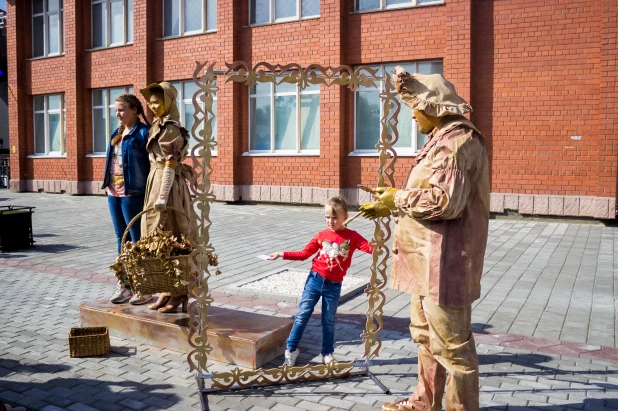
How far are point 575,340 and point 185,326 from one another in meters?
3.52

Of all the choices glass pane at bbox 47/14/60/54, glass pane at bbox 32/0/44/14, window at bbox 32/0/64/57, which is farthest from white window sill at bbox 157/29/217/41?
glass pane at bbox 32/0/44/14

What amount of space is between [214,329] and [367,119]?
12.3m

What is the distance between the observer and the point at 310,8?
17203mm

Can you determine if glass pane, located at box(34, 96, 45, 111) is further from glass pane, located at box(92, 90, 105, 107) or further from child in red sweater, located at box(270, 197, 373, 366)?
child in red sweater, located at box(270, 197, 373, 366)

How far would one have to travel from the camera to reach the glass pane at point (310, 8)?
17062 millimetres

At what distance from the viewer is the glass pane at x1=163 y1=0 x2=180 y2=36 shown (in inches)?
778

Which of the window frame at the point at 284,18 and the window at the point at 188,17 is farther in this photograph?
the window at the point at 188,17

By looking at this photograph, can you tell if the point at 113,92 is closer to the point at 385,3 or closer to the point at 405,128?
the point at 385,3

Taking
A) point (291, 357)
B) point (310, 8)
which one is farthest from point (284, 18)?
point (291, 357)

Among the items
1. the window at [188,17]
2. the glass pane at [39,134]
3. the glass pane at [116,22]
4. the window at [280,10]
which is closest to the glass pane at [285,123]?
the window at [280,10]

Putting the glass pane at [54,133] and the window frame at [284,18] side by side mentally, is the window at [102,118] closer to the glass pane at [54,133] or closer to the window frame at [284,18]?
the glass pane at [54,133]

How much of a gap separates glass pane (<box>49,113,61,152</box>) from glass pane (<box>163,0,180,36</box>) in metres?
6.51

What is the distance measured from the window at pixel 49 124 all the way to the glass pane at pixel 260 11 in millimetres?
9279

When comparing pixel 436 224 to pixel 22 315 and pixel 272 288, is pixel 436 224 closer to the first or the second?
pixel 272 288
